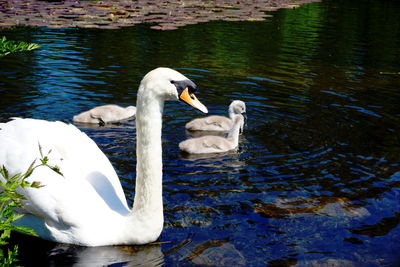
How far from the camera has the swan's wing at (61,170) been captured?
454cm

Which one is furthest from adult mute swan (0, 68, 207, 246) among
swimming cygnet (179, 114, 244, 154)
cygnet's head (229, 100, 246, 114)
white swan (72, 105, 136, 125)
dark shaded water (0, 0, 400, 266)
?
cygnet's head (229, 100, 246, 114)

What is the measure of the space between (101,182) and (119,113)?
3462 millimetres

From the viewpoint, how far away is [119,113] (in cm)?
834

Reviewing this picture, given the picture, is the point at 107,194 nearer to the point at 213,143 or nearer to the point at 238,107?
the point at 213,143

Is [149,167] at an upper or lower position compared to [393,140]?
upper

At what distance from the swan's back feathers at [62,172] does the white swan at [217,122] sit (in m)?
2.90

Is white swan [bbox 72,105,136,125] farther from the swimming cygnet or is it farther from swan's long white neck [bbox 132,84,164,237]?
swan's long white neck [bbox 132,84,164,237]

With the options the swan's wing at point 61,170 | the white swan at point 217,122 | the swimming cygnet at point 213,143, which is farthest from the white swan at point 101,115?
the swan's wing at point 61,170

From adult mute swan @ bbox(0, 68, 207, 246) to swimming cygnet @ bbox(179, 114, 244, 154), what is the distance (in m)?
2.34

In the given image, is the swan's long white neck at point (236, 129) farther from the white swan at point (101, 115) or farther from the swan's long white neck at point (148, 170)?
the swan's long white neck at point (148, 170)

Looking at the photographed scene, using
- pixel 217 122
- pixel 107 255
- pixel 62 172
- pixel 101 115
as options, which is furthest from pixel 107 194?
pixel 217 122

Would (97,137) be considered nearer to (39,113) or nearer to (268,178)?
(39,113)

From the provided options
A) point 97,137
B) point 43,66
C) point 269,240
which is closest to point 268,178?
point 269,240

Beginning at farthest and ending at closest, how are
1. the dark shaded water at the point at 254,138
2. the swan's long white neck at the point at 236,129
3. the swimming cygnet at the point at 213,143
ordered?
the swan's long white neck at the point at 236,129 < the swimming cygnet at the point at 213,143 < the dark shaded water at the point at 254,138
